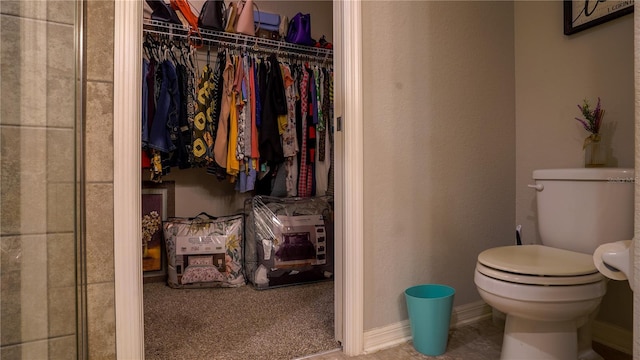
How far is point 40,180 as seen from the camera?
91 centimetres

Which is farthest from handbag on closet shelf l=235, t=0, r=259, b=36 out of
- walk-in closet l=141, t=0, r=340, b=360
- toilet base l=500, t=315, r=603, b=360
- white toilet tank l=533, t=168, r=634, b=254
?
toilet base l=500, t=315, r=603, b=360

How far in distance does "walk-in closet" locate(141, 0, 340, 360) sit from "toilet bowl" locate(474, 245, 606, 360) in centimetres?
95

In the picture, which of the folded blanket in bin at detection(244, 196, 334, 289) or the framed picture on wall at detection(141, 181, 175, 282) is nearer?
the folded blanket in bin at detection(244, 196, 334, 289)

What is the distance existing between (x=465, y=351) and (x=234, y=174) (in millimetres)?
1734

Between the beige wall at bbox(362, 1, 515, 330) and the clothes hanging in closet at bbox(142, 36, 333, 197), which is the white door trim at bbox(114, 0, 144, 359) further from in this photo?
the clothes hanging in closet at bbox(142, 36, 333, 197)

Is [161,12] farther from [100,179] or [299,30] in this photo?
[100,179]

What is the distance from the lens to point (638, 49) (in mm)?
606

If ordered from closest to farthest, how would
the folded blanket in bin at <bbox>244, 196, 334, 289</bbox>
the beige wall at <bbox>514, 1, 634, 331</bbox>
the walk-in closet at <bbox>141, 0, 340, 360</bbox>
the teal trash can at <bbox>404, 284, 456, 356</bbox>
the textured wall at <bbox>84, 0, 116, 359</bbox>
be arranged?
the textured wall at <bbox>84, 0, 116, 359</bbox> → the teal trash can at <bbox>404, 284, 456, 356</bbox> → the beige wall at <bbox>514, 1, 634, 331</bbox> → the walk-in closet at <bbox>141, 0, 340, 360</bbox> → the folded blanket in bin at <bbox>244, 196, 334, 289</bbox>

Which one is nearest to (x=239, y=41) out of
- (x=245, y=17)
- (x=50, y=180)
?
(x=245, y=17)

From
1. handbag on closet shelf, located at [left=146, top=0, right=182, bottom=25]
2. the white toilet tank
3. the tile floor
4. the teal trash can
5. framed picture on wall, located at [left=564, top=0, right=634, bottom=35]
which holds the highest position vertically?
handbag on closet shelf, located at [left=146, top=0, right=182, bottom=25]

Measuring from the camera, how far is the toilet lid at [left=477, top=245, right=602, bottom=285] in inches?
44.2

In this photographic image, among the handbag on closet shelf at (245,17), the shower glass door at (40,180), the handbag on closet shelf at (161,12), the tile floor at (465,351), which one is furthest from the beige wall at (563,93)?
the handbag on closet shelf at (161,12)

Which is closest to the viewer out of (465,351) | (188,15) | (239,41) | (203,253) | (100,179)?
(100,179)

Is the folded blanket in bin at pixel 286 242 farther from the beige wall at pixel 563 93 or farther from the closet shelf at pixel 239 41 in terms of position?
the beige wall at pixel 563 93
